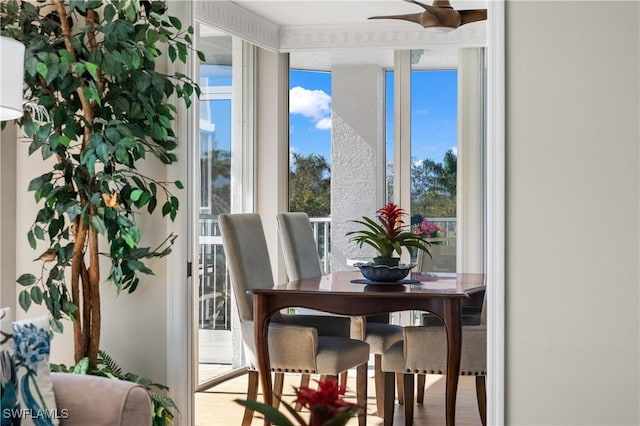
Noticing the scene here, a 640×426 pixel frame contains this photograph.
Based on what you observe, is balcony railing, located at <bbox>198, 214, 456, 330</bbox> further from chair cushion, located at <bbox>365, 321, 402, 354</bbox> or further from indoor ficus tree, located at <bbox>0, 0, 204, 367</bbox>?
indoor ficus tree, located at <bbox>0, 0, 204, 367</bbox>

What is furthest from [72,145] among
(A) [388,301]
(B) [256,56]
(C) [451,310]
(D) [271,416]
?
(B) [256,56]

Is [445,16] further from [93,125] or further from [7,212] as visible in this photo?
[7,212]

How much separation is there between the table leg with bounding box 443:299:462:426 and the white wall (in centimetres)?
87

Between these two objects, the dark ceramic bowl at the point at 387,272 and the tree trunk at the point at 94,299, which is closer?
the tree trunk at the point at 94,299

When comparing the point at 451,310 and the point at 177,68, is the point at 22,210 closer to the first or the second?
the point at 177,68

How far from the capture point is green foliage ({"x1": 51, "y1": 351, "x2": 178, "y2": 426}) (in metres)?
3.24

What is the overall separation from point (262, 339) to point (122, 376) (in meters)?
0.81

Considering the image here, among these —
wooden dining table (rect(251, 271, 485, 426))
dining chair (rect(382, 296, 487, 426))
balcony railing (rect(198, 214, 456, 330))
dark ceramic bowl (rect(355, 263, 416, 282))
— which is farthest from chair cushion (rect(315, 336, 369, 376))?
balcony railing (rect(198, 214, 456, 330))

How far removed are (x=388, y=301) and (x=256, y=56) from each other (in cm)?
317

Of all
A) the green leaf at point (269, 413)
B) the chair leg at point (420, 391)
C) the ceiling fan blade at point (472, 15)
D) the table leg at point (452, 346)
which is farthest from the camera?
the chair leg at point (420, 391)

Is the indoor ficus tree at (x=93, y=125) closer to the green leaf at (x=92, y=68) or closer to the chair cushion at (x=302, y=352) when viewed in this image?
the green leaf at (x=92, y=68)

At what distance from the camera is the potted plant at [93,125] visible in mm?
3137

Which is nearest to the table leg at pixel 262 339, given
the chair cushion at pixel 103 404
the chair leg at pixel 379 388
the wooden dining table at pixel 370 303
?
the wooden dining table at pixel 370 303

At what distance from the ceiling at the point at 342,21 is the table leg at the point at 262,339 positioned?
2.53 metres
